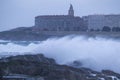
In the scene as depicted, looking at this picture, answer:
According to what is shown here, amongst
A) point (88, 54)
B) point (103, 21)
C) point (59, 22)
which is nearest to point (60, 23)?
point (59, 22)

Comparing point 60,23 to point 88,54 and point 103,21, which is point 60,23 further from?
point 88,54

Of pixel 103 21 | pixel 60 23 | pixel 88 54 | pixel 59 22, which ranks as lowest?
pixel 103 21

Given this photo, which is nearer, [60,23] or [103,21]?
[60,23]

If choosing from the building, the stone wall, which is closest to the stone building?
the stone wall

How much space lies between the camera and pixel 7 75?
1738 cm

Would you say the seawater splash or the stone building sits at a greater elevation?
the seawater splash

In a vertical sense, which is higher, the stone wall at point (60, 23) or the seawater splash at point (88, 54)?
the seawater splash at point (88, 54)

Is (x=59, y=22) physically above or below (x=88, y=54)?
below

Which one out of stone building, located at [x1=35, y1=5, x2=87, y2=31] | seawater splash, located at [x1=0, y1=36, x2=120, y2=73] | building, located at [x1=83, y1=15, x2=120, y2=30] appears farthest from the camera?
building, located at [x1=83, y1=15, x2=120, y2=30]

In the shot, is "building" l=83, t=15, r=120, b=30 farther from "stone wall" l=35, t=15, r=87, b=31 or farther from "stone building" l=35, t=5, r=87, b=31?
"stone wall" l=35, t=15, r=87, b=31

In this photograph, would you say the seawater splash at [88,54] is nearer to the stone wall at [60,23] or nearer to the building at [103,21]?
the stone wall at [60,23]

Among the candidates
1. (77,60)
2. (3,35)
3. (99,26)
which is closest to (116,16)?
(99,26)

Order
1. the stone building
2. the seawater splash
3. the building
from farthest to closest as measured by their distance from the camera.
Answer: the building, the stone building, the seawater splash

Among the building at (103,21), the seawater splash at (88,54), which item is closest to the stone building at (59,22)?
the building at (103,21)
